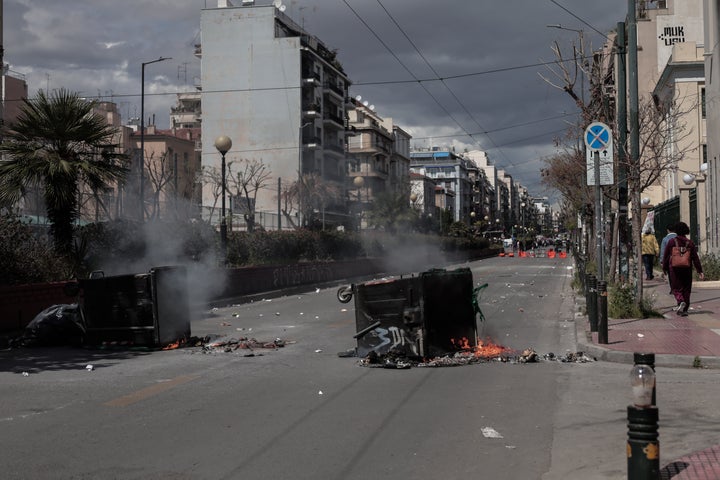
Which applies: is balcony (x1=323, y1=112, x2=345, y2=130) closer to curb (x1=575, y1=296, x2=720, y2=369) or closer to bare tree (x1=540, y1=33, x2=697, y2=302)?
bare tree (x1=540, y1=33, x2=697, y2=302)

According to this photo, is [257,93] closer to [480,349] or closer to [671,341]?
[480,349]

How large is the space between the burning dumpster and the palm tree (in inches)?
200

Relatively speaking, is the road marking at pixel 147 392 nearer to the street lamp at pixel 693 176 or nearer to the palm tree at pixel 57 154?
the palm tree at pixel 57 154

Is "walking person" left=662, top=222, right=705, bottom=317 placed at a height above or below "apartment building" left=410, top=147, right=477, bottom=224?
below

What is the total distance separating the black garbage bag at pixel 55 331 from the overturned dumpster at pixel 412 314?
4.98 m

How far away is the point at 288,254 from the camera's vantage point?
33.7 m

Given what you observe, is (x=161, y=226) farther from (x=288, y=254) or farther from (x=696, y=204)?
(x=696, y=204)

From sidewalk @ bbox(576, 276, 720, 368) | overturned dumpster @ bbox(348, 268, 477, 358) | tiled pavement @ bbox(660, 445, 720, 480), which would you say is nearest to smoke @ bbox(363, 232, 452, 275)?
sidewalk @ bbox(576, 276, 720, 368)

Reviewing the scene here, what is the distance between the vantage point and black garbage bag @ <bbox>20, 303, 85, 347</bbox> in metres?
13.2

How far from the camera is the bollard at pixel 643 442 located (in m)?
4.15

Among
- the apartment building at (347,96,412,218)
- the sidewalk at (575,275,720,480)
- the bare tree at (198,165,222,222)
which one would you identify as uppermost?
the apartment building at (347,96,412,218)

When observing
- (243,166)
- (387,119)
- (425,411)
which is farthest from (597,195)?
(387,119)

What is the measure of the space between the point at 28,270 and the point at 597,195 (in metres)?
11.2

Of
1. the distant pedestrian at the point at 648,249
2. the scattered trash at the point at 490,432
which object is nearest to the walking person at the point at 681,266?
the scattered trash at the point at 490,432
